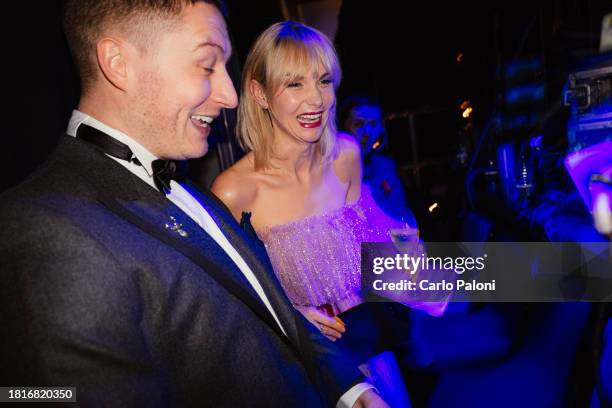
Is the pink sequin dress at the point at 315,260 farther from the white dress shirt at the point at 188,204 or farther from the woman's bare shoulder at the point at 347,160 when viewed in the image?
the white dress shirt at the point at 188,204

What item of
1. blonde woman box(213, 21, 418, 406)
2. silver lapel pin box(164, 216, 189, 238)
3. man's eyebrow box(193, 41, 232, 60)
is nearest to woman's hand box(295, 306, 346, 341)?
blonde woman box(213, 21, 418, 406)

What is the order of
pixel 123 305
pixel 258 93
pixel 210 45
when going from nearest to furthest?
1. pixel 123 305
2. pixel 210 45
3. pixel 258 93

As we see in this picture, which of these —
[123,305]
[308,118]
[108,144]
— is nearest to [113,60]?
[108,144]

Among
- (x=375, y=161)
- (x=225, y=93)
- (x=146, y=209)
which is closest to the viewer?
(x=146, y=209)

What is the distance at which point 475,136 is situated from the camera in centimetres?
609

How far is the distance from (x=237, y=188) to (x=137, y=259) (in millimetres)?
1173

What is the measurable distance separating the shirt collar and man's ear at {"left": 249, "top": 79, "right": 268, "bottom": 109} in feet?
3.72

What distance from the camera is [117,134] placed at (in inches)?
36.2

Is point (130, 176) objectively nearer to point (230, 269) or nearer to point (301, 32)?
point (230, 269)

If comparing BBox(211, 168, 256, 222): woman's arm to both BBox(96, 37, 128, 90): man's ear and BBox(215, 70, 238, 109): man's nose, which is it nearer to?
BBox(215, 70, 238, 109): man's nose

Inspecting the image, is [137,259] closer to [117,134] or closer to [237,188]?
[117,134]

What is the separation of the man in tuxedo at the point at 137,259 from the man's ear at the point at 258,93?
920mm

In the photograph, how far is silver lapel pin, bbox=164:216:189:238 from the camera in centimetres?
89

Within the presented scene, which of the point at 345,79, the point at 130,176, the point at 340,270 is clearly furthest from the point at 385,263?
the point at 345,79
